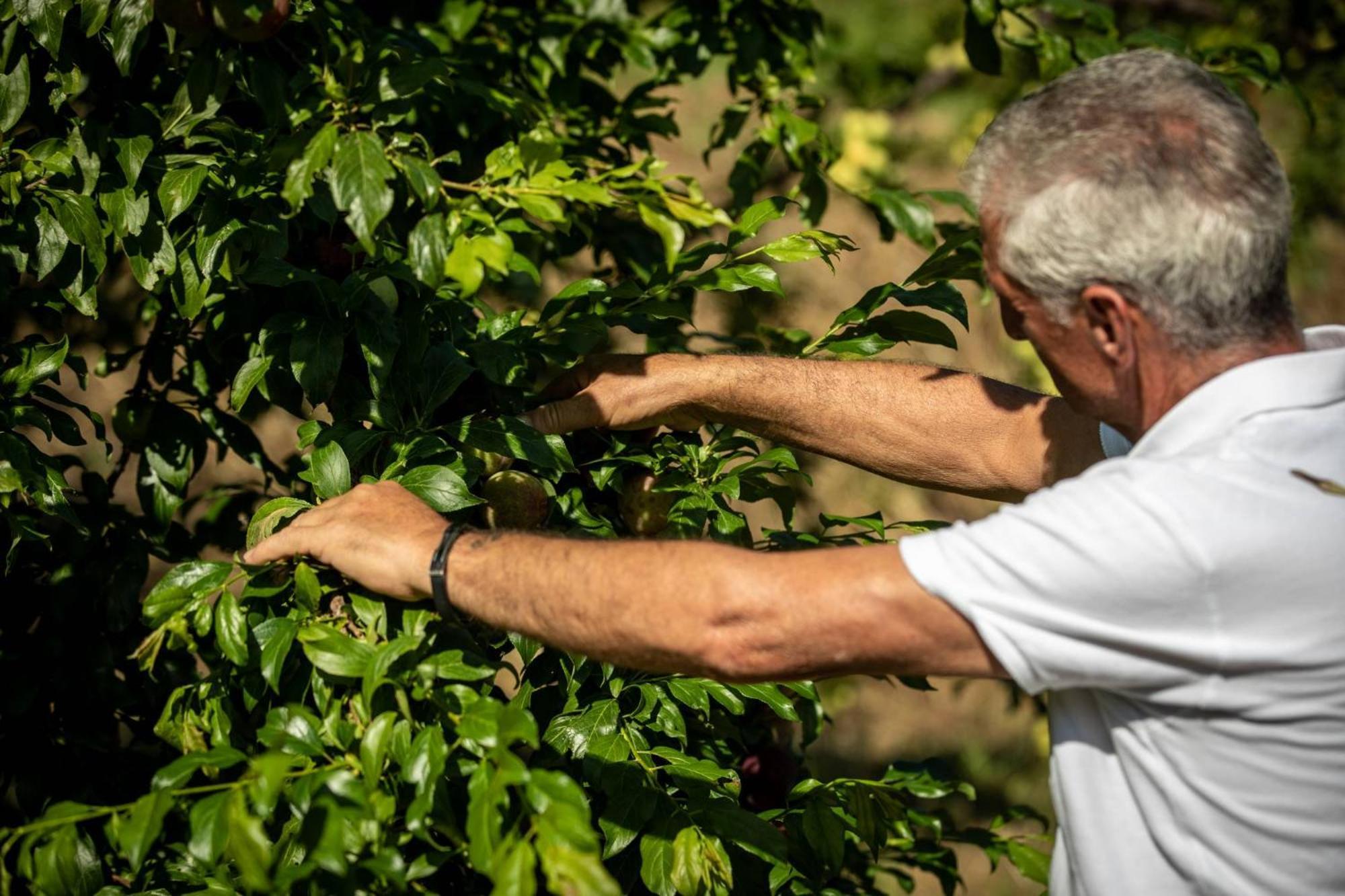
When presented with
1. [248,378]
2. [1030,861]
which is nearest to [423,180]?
[248,378]

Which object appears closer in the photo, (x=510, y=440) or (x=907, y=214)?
(x=510, y=440)

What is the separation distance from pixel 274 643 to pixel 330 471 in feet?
0.73

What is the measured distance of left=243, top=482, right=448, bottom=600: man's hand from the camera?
4.43 feet

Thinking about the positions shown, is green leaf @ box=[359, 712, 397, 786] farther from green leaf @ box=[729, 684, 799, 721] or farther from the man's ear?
the man's ear

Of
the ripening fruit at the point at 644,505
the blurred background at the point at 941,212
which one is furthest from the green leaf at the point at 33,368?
the blurred background at the point at 941,212

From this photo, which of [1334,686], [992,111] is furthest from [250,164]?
[992,111]

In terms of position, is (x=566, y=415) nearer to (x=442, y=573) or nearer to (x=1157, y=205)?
(x=442, y=573)

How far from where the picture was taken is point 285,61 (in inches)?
69.3

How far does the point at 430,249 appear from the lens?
4.15 feet

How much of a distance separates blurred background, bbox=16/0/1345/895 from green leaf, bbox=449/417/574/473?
221 cm

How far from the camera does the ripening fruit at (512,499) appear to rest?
1.64 meters

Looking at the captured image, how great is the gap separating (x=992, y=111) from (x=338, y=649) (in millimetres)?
4569

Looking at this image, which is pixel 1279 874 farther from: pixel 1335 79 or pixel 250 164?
pixel 1335 79

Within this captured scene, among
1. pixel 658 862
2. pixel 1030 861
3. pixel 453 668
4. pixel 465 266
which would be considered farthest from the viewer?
pixel 1030 861
